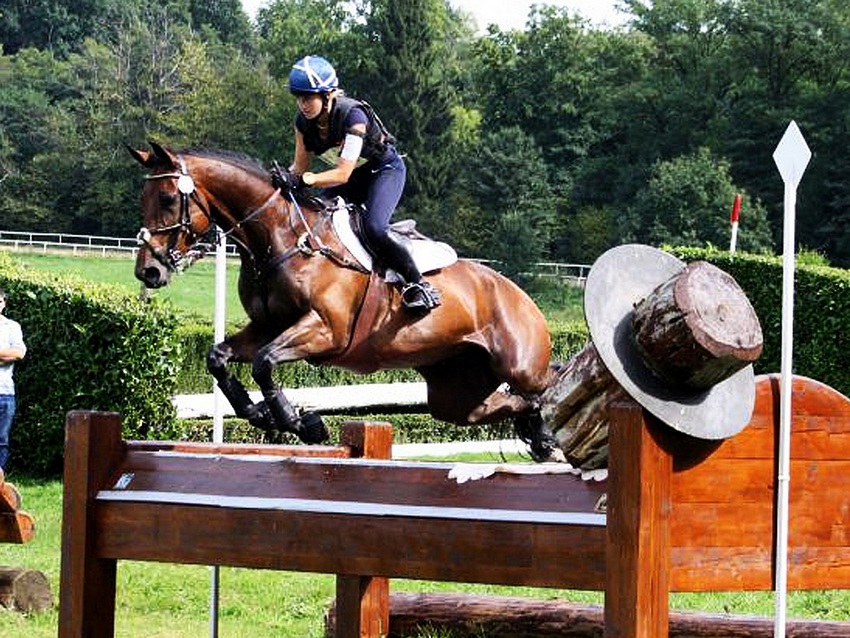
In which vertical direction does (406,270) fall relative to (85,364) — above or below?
below

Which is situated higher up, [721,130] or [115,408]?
[721,130]

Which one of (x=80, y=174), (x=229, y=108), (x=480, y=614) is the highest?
(x=229, y=108)

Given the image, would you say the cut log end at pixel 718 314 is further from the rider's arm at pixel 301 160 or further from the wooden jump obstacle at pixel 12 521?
the rider's arm at pixel 301 160

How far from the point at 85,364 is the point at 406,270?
5.03 meters

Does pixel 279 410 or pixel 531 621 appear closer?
pixel 531 621

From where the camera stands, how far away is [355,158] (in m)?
6.00

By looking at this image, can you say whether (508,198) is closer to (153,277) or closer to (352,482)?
(153,277)

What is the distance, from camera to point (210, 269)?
38688mm

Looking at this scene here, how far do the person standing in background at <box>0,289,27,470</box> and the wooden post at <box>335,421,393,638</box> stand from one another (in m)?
4.22

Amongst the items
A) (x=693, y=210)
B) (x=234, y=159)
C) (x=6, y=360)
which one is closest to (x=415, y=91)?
(x=693, y=210)

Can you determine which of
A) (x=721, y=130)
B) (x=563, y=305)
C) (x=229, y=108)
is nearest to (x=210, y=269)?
(x=563, y=305)

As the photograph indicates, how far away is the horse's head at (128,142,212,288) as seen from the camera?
5.86m

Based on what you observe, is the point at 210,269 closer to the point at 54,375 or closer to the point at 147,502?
the point at 54,375

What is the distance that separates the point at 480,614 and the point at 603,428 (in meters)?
2.69
